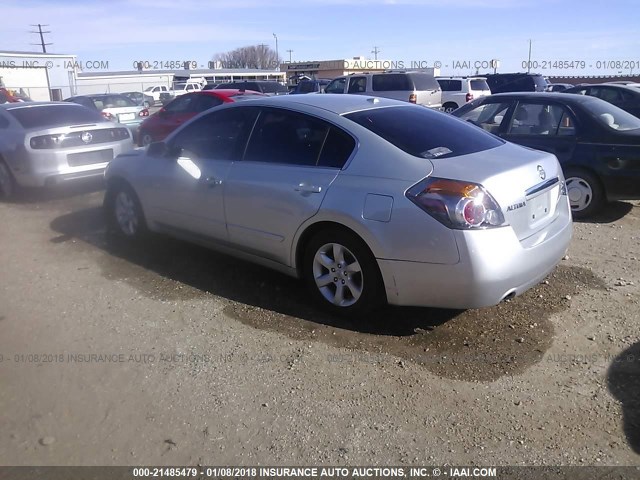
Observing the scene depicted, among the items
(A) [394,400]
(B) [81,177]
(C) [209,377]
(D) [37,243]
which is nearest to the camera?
(A) [394,400]

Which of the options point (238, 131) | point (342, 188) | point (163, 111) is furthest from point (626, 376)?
point (163, 111)

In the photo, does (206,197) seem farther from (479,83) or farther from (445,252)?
(479,83)

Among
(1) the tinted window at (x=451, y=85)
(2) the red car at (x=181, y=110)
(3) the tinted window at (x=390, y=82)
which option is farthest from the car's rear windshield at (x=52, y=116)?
(1) the tinted window at (x=451, y=85)

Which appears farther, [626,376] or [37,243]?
[37,243]

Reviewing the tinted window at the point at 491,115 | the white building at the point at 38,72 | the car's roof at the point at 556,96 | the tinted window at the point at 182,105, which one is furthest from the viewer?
the white building at the point at 38,72

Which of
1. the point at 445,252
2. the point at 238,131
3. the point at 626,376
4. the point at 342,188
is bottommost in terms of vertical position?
the point at 626,376

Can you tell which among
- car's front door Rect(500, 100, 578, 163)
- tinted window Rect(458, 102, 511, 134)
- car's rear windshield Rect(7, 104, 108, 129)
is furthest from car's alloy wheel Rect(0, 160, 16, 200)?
car's front door Rect(500, 100, 578, 163)

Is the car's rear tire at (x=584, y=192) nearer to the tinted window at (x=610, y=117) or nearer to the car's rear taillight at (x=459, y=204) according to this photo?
the tinted window at (x=610, y=117)

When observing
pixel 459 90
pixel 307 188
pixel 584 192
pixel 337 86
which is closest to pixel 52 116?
pixel 307 188

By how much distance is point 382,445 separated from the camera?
2.83m

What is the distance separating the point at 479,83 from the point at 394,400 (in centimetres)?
2185

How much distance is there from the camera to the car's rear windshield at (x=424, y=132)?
13.1 ft

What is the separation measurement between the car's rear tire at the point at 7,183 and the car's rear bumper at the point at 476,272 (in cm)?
694

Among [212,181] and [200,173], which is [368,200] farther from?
[200,173]
